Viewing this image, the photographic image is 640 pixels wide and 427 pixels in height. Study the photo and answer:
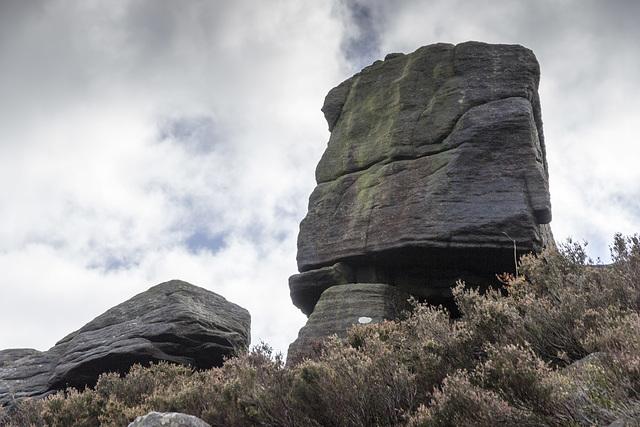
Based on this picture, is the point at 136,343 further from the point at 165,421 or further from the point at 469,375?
the point at 469,375

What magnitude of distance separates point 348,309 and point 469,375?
594cm

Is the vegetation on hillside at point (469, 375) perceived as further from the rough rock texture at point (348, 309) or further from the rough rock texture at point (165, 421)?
the rough rock texture at point (348, 309)

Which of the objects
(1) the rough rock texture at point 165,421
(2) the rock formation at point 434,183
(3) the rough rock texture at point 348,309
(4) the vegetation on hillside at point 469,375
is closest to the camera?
(4) the vegetation on hillside at point 469,375

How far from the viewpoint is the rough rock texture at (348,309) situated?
35.8ft

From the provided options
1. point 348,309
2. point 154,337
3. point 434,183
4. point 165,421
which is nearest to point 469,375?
point 165,421

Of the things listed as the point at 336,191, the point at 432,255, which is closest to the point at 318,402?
the point at 432,255

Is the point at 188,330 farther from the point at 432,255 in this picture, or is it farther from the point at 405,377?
the point at 405,377

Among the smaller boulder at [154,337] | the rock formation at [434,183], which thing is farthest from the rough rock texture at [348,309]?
the smaller boulder at [154,337]

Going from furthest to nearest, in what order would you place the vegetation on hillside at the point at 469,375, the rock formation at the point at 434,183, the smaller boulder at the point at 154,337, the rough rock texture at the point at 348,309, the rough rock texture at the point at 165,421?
the smaller boulder at the point at 154,337, the rock formation at the point at 434,183, the rough rock texture at the point at 348,309, the rough rock texture at the point at 165,421, the vegetation on hillside at the point at 469,375

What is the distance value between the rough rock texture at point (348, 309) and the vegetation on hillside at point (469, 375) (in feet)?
6.10

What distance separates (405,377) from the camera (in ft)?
19.9

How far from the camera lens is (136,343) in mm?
11617

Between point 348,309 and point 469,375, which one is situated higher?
point 348,309

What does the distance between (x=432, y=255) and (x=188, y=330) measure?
602 centimetres
